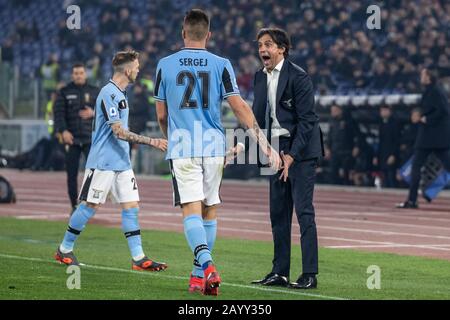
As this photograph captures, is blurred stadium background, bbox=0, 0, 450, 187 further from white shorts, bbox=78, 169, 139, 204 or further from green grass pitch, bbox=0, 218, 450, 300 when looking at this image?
white shorts, bbox=78, 169, 139, 204

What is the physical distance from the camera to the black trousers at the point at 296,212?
1040cm

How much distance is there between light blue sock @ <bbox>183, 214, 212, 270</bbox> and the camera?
9695 mm

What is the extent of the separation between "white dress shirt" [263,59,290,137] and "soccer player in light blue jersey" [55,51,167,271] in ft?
6.68

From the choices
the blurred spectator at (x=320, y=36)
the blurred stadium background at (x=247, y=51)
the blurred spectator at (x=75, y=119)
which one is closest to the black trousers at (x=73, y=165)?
the blurred spectator at (x=75, y=119)

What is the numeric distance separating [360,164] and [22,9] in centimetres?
2216

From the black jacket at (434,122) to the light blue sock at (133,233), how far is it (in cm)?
1001

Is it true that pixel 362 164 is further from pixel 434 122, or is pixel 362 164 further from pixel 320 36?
pixel 320 36

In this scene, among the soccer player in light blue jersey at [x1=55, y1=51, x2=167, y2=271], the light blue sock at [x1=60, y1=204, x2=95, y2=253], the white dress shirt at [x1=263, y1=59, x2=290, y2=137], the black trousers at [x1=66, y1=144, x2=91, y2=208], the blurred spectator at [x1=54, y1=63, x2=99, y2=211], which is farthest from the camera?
the black trousers at [x1=66, y1=144, x2=91, y2=208]

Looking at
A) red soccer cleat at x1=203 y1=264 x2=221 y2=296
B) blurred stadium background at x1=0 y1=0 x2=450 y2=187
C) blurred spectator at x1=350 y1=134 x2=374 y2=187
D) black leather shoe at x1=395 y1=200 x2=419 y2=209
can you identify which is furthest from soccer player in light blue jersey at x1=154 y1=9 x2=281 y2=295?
blurred spectator at x1=350 y1=134 x2=374 y2=187

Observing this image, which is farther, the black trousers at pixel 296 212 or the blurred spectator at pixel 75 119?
the blurred spectator at pixel 75 119

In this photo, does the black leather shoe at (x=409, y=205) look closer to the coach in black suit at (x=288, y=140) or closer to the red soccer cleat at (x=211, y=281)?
the coach in black suit at (x=288, y=140)

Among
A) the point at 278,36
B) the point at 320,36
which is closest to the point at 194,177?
the point at 278,36

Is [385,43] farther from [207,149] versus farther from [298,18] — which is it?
[207,149]

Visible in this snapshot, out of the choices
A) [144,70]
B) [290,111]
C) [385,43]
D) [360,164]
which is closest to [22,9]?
[144,70]
